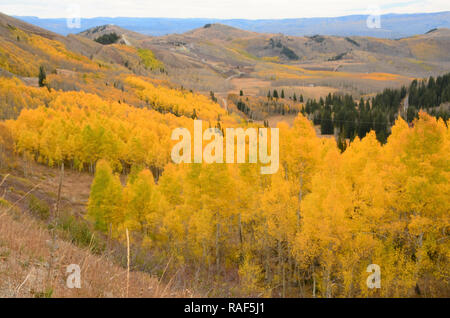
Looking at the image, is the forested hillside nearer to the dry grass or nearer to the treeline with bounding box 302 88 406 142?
the dry grass

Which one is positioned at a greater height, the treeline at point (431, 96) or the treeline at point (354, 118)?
the treeline at point (431, 96)

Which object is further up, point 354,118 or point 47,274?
point 47,274

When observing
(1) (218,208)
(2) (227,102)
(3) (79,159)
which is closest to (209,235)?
(1) (218,208)

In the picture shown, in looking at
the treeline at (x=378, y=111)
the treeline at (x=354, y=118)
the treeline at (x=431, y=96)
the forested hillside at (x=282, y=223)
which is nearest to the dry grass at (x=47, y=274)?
the forested hillside at (x=282, y=223)

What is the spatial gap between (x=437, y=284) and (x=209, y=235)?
1666 cm

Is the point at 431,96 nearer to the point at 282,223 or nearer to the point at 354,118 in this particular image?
the point at 354,118

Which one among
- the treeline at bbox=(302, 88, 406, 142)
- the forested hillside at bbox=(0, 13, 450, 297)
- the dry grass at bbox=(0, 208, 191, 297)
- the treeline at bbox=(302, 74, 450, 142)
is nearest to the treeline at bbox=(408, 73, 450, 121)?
the treeline at bbox=(302, 74, 450, 142)

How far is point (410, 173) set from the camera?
21094 mm

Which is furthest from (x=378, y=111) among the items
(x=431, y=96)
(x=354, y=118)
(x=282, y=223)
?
(x=282, y=223)

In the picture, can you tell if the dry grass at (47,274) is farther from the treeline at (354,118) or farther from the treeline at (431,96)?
the treeline at (431,96)

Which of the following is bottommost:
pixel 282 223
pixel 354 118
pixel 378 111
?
pixel 354 118
